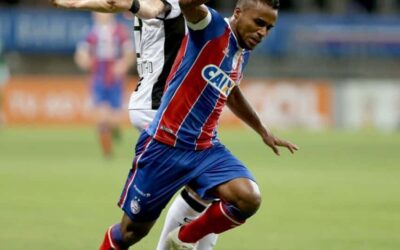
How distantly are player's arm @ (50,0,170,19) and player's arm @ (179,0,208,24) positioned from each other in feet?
0.78

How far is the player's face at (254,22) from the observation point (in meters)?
7.23

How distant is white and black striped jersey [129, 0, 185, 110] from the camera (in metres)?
8.52

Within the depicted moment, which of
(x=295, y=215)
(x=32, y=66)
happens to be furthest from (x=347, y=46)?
(x=295, y=215)

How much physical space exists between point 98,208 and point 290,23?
21399 mm

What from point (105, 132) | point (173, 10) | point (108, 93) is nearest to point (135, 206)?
point (173, 10)

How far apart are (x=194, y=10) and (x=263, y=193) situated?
24.0 feet

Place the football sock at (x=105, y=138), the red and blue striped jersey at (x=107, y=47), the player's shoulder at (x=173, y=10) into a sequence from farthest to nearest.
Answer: the red and blue striped jersey at (x=107, y=47) → the football sock at (x=105, y=138) → the player's shoulder at (x=173, y=10)

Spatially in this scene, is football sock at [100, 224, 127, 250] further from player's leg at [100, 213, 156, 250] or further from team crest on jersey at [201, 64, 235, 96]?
team crest on jersey at [201, 64, 235, 96]

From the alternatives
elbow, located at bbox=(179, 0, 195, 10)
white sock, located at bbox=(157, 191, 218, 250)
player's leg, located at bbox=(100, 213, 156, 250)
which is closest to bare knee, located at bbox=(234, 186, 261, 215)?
player's leg, located at bbox=(100, 213, 156, 250)

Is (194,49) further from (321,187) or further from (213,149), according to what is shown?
(321,187)

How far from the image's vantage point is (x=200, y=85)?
24.2 feet

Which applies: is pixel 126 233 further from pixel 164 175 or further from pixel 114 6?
pixel 114 6

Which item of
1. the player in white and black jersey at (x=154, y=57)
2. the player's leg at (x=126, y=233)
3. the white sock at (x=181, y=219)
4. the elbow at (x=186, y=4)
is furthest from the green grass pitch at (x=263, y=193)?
the elbow at (x=186, y=4)

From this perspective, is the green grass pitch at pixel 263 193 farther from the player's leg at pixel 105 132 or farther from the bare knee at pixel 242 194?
the bare knee at pixel 242 194
